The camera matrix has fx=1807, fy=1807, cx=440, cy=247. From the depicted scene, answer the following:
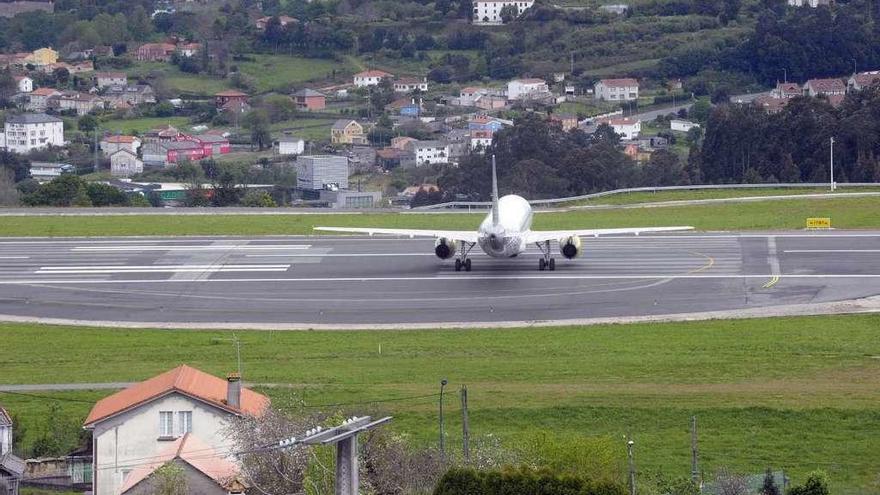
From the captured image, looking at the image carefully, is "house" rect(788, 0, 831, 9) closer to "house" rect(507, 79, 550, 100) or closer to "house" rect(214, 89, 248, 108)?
"house" rect(507, 79, 550, 100)

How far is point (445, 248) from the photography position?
79750 millimetres

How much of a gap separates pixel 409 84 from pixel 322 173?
4682 centimetres

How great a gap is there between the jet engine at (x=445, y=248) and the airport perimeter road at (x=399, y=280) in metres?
0.85

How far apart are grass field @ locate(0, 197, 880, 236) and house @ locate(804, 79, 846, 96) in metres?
63.8

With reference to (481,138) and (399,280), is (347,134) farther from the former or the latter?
(399,280)

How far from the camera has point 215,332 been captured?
67938 millimetres

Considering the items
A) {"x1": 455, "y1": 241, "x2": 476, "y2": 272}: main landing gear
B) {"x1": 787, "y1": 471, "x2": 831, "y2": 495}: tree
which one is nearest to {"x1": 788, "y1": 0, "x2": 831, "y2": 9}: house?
{"x1": 455, "y1": 241, "x2": 476, "y2": 272}: main landing gear

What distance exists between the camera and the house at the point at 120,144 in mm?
162163

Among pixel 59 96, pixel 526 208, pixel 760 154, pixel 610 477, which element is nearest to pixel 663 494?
pixel 610 477

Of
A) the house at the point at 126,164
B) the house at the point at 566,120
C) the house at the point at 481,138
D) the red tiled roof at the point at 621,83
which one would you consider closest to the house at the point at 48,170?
the house at the point at 126,164

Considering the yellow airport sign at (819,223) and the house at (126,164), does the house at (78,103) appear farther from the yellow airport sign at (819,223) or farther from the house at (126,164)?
the yellow airport sign at (819,223)

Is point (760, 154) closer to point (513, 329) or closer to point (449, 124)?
point (449, 124)

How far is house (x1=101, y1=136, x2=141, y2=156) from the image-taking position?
532ft

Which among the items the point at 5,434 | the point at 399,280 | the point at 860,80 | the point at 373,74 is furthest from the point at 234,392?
the point at 373,74
